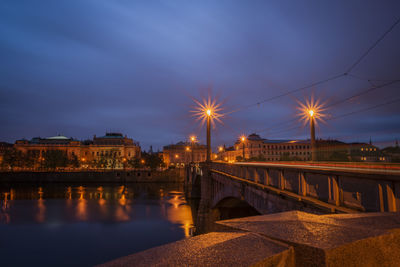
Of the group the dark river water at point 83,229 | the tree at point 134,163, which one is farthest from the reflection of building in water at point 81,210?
the tree at point 134,163

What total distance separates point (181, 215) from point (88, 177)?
7199cm

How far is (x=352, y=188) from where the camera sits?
8.10 m

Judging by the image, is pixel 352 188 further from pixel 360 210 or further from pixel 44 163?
pixel 44 163

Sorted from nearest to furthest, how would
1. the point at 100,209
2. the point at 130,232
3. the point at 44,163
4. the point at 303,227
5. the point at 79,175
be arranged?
the point at 303,227
the point at 130,232
the point at 100,209
the point at 79,175
the point at 44,163

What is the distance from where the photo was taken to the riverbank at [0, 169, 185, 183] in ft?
331

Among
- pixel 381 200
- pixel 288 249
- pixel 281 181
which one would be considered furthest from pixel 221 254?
pixel 281 181

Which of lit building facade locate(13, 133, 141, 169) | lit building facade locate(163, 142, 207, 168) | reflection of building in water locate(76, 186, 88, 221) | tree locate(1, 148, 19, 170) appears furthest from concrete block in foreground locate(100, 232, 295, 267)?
lit building facade locate(163, 142, 207, 168)

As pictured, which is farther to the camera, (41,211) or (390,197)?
(41,211)

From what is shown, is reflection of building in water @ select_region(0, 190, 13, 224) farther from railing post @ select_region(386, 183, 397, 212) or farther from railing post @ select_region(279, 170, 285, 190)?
railing post @ select_region(386, 183, 397, 212)

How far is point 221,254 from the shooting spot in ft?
7.72

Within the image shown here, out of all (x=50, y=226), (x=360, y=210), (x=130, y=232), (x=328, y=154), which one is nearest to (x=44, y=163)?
(x=50, y=226)

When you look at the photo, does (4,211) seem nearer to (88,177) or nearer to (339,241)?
(88,177)

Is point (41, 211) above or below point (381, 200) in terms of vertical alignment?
below

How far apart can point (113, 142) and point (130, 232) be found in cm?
12341
